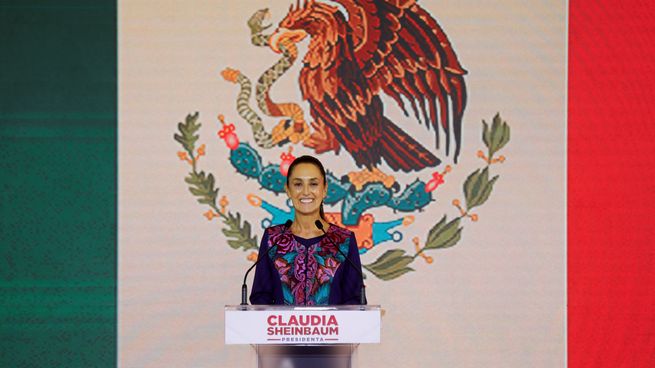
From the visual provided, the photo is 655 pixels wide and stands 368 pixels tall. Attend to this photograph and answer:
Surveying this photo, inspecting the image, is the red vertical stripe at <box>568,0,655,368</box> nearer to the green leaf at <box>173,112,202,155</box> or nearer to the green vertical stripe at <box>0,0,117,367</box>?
the green leaf at <box>173,112,202,155</box>

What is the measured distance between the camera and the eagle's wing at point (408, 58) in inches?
168

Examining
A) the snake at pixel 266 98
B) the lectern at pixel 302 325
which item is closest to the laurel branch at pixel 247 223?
the snake at pixel 266 98

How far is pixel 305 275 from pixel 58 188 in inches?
76.8

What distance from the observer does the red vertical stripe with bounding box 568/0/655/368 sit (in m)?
4.30

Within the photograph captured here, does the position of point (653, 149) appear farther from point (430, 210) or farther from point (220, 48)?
point (220, 48)

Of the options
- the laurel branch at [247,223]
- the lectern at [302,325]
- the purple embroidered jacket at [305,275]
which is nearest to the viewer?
the lectern at [302,325]

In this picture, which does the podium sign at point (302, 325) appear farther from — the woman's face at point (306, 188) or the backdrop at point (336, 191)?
the backdrop at point (336, 191)

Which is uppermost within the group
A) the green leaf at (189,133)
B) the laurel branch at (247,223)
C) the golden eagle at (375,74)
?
the golden eagle at (375,74)

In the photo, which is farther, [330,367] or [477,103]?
[477,103]

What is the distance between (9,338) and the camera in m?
4.21

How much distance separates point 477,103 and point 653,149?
3.37 ft

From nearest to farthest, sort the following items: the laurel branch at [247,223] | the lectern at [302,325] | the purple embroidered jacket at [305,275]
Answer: the lectern at [302,325] → the purple embroidered jacket at [305,275] → the laurel branch at [247,223]

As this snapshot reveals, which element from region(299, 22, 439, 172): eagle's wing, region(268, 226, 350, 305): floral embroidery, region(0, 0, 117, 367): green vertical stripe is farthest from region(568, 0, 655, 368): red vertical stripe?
region(0, 0, 117, 367): green vertical stripe

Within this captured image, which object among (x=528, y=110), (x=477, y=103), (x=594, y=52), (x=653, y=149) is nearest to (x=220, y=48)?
(x=477, y=103)
